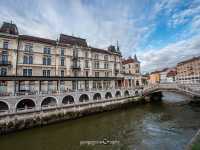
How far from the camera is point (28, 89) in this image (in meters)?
26.6

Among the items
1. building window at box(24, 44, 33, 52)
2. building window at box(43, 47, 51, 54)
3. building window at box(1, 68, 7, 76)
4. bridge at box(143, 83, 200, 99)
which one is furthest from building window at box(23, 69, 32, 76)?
bridge at box(143, 83, 200, 99)

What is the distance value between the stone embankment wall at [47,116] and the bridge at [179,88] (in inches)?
535

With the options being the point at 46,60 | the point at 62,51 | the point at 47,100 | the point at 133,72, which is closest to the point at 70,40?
the point at 62,51

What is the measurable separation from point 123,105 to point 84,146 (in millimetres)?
21093

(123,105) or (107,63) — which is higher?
(107,63)

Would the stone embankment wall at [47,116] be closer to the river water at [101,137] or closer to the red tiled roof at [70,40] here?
the river water at [101,137]

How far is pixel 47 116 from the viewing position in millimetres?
20312

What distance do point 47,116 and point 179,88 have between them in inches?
1124

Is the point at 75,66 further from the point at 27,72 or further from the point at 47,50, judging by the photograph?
the point at 27,72

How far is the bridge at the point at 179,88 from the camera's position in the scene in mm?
26727

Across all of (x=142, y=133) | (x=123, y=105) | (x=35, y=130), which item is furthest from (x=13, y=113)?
(x=123, y=105)

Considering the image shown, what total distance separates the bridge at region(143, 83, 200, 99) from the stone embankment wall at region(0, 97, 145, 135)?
1358cm

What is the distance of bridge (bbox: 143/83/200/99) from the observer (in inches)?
1052

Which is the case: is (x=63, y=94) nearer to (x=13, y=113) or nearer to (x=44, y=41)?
(x=13, y=113)
